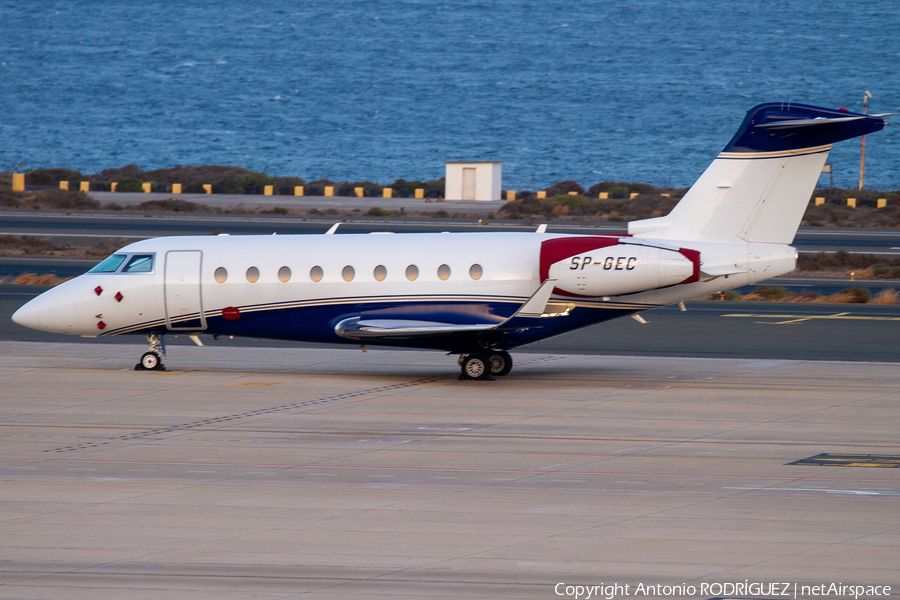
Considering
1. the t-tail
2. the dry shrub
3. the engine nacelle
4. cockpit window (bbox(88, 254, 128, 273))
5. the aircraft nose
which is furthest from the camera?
the dry shrub

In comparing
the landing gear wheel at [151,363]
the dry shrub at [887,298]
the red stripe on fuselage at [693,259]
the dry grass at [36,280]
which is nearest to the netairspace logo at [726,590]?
the red stripe on fuselage at [693,259]

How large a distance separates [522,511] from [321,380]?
36.4 feet

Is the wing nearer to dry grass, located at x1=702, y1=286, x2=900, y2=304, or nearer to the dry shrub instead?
dry grass, located at x1=702, y1=286, x2=900, y2=304

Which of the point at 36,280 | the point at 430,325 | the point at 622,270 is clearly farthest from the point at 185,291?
the point at 36,280

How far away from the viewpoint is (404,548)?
40.2ft

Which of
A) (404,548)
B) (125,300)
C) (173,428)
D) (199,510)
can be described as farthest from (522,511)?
(125,300)

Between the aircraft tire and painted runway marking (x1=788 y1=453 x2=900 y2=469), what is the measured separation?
1446 cm

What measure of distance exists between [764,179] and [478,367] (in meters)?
7.03

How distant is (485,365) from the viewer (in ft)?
77.6

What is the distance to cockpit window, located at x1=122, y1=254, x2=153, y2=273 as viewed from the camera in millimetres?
24344

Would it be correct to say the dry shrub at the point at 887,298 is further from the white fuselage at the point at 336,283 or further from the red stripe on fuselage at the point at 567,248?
the red stripe on fuselage at the point at 567,248

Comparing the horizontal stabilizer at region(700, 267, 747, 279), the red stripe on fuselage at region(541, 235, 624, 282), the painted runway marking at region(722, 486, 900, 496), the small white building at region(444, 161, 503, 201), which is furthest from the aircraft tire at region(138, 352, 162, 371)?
the small white building at region(444, 161, 503, 201)

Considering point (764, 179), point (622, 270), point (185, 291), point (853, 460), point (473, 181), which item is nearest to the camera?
point (853, 460)

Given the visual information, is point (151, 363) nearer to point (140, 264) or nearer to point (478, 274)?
point (140, 264)
